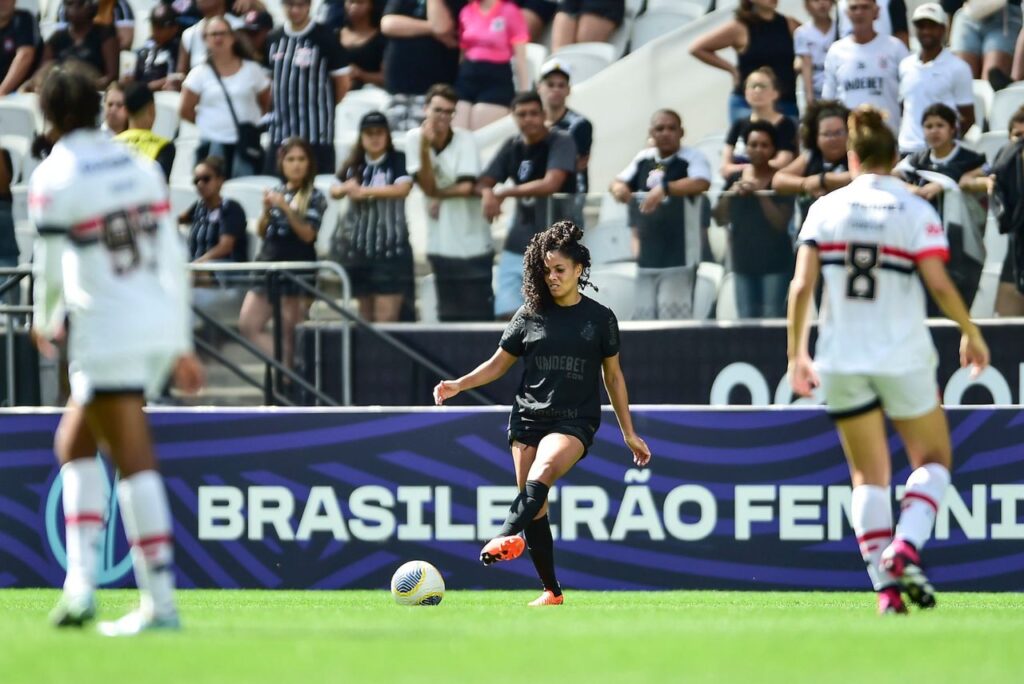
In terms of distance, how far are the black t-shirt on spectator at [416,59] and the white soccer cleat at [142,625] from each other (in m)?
10.3

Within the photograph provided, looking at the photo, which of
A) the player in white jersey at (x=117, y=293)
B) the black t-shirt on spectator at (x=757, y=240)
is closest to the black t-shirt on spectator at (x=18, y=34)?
the black t-shirt on spectator at (x=757, y=240)

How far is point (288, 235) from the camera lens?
46.1 ft

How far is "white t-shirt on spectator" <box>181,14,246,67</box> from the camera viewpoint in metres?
17.1

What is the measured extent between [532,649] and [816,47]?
9957 mm

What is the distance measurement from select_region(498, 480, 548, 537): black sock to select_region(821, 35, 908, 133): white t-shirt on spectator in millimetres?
6098

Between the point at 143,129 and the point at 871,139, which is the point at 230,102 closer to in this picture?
the point at 143,129

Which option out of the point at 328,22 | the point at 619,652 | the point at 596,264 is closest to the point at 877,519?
the point at 619,652

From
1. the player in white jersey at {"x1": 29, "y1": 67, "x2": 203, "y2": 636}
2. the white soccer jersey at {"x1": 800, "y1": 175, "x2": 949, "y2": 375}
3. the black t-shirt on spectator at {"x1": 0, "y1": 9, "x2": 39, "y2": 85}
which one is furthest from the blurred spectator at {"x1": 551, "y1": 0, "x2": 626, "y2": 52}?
the player in white jersey at {"x1": 29, "y1": 67, "x2": 203, "y2": 636}

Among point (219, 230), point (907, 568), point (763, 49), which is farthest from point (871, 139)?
point (219, 230)

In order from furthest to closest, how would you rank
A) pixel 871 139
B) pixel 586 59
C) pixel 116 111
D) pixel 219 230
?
1. pixel 586 59
2. pixel 116 111
3. pixel 219 230
4. pixel 871 139

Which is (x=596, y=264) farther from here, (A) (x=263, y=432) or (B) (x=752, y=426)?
(A) (x=263, y=432)

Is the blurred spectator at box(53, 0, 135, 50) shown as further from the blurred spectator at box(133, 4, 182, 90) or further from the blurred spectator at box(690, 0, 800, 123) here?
the blurred spectator at box(690, 0, 800, 123)

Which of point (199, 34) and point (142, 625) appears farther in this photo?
point (199, 34)

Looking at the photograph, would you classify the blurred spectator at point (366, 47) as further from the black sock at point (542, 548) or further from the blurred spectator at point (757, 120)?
the black sock at point (542, 548)
